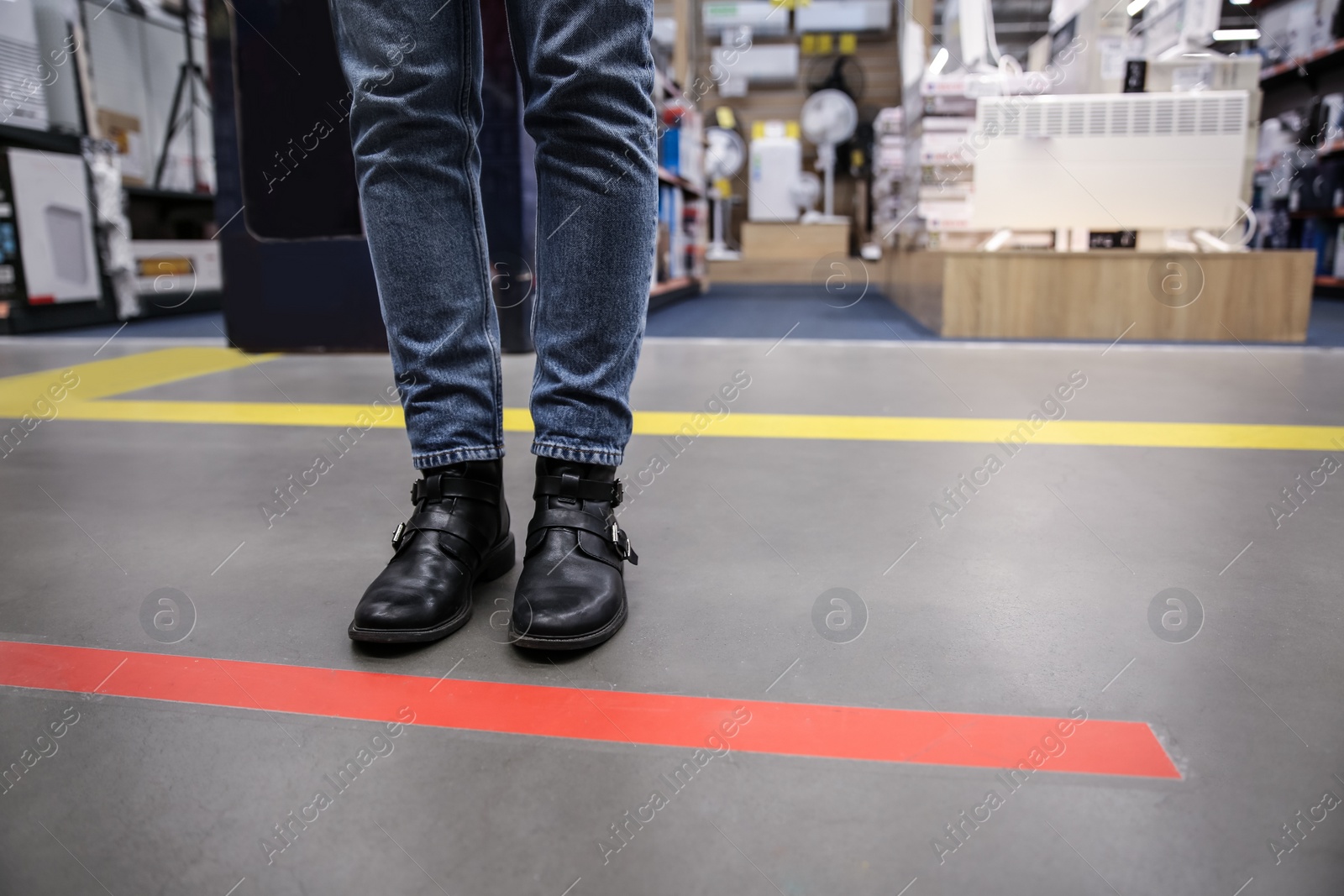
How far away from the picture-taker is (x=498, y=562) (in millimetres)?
854

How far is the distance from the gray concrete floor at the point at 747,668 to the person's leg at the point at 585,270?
7cm

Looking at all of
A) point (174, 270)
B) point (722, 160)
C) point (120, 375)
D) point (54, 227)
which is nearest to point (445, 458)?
point (120, 375)

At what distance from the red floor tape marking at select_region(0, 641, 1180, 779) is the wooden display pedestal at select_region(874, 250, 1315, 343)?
238cm

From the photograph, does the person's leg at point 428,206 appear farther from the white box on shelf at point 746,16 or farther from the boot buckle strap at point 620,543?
the white box on shelf at point 746,16

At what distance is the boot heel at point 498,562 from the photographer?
83 cm

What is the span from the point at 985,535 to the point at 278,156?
7.30 ft

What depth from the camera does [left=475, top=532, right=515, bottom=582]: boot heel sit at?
83 cm

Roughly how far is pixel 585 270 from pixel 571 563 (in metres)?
0.25

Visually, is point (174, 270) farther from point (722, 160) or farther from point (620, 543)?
point (722, 160)

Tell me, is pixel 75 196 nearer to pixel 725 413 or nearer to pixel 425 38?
pixel 725 413

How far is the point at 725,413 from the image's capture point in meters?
1.67

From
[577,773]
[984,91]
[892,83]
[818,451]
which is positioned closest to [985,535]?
[818,451]

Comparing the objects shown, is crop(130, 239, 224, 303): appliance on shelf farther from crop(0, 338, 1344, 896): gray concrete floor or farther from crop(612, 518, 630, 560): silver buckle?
crop(612, 518, 630, 560): silver buckle

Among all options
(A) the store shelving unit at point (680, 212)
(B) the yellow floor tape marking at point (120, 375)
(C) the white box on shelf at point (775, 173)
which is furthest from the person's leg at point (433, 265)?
(C) the white box on shelf at point (775, 173)
